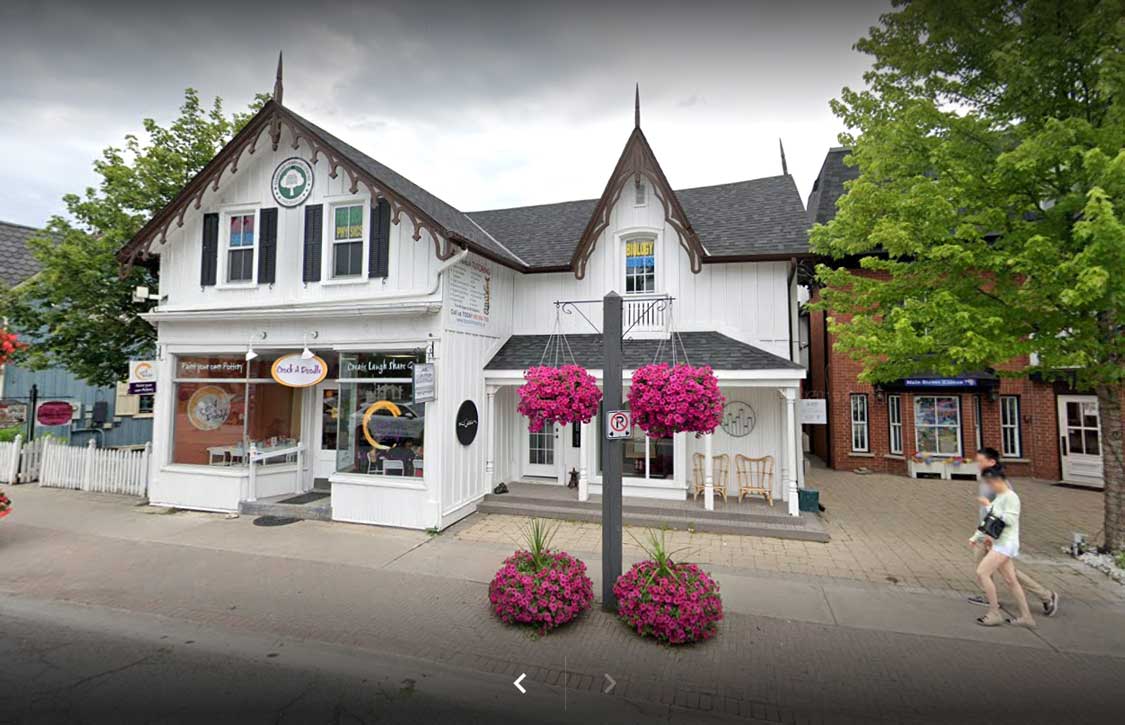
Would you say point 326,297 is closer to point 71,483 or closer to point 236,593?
point 236,593

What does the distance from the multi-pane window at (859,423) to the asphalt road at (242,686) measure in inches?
584

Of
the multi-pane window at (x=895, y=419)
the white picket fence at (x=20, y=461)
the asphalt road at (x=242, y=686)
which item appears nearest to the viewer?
the asphalt road at (x=242, y=686)

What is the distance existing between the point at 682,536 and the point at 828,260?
1115cm

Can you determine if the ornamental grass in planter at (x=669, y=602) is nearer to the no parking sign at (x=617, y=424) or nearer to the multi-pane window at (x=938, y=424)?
the no parking sign at (x=617, y=424)

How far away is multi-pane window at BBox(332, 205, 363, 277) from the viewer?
10203mm

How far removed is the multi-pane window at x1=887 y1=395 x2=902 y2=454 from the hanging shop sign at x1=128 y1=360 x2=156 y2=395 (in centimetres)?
2017

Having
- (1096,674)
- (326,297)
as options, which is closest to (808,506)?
(1096,674)

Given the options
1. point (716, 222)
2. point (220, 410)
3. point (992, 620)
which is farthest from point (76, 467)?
point (992, 620)

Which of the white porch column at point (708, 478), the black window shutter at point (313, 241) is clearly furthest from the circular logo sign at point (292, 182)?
the white porch column at point (708, 478)

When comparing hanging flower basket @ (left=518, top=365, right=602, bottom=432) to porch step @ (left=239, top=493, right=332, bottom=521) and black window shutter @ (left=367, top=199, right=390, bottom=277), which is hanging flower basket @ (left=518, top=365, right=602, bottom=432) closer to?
black window shutter @ (left=367, top=199, right=390, bottom=277)

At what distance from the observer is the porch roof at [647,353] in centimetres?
996

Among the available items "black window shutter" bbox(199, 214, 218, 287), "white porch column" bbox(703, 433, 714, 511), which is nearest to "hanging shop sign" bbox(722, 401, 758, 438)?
"white porch column" bbox(703, 433, 714, 511)

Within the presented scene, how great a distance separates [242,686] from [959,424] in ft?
61.1

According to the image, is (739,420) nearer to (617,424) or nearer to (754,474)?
(754,474)
